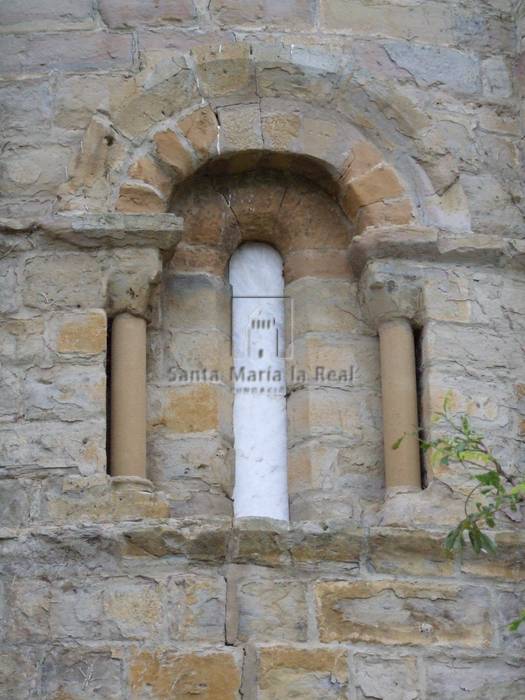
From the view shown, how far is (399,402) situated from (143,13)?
1.77m

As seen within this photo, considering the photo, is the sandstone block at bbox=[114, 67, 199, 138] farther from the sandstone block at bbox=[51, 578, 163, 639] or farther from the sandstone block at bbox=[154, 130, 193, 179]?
the sandstone block at bbox=[51, 578, 163, 639]

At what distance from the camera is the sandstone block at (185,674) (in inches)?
262

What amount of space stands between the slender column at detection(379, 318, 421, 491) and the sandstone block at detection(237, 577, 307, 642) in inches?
22.8

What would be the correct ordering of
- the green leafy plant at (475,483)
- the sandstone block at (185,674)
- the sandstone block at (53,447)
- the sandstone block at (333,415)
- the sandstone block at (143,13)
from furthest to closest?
1. the sandstone block at (143,13)
2. the sandstone block at (333,415)
3. the sandstone block at (53,447)
4. the sandstone block at (185,674)
5. the green leafy plant at (475,483)

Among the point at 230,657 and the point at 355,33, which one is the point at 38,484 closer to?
the point at 230,657

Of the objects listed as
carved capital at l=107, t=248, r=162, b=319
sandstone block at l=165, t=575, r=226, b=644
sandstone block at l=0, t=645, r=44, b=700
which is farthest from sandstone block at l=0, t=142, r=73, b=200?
sandstone block at l=0, t=645, r=44, b=700

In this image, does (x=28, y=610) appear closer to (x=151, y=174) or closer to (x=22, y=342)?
(x=22, y=342)

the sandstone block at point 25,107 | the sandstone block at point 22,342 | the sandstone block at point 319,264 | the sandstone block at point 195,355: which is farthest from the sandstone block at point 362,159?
the sandstone block at point 22,342

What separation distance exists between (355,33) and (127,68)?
870mm

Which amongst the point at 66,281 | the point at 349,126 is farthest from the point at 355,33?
the point at 66,281

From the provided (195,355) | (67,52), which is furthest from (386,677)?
(67,52)

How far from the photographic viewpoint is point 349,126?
7609 millimetres

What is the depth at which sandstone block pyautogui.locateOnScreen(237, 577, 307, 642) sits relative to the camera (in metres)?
6.78

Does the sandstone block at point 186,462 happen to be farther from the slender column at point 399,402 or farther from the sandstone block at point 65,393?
the slender column at point 399,402
